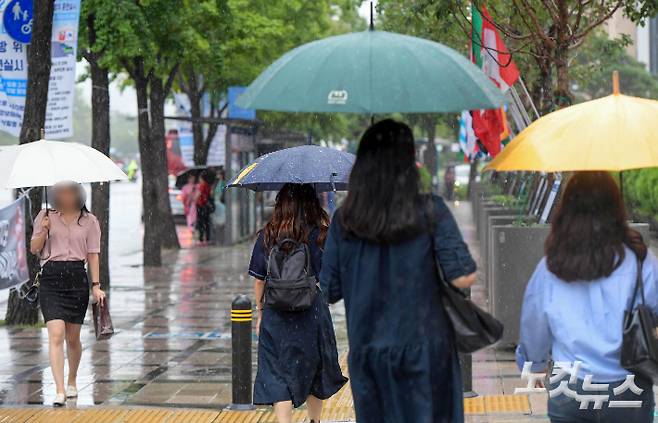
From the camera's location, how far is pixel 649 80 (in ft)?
149

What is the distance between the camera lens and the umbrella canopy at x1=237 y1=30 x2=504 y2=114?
15.4 feet

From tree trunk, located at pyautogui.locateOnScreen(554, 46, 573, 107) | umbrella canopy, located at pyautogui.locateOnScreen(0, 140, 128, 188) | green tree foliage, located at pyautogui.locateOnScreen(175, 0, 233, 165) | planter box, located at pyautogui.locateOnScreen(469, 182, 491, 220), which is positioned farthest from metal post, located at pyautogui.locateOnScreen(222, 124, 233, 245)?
umbrella canopy, located at pyautogui.locateOnScreen(0, 140, 128, 188)

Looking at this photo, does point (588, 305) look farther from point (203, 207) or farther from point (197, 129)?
point (197, 129)

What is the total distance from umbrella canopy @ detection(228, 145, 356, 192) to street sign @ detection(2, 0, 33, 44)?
6.70 metres

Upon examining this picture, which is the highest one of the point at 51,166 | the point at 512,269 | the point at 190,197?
the point at 51,166

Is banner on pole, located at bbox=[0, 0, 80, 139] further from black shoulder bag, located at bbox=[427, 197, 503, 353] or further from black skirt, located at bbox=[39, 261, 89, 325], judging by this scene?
black shoulder bag, located at bbox=[427, 197, 503, 353]

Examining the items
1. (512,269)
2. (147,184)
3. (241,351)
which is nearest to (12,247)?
(241,351)

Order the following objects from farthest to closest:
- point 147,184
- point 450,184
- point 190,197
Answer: point 450,184
point 190,197
point 147,184

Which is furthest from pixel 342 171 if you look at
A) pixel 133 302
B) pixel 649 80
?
pixel 649 80

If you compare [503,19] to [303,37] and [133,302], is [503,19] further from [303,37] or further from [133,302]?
[303,37]

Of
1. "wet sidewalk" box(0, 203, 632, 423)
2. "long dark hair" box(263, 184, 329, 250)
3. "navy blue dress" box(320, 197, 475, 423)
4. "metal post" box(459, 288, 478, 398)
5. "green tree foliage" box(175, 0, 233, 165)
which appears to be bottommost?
"wet sidewalk" box(0, 203, 632, 423)

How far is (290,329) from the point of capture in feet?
23.0

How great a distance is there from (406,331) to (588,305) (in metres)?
0.74

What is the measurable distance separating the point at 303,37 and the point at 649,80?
1987 cm
